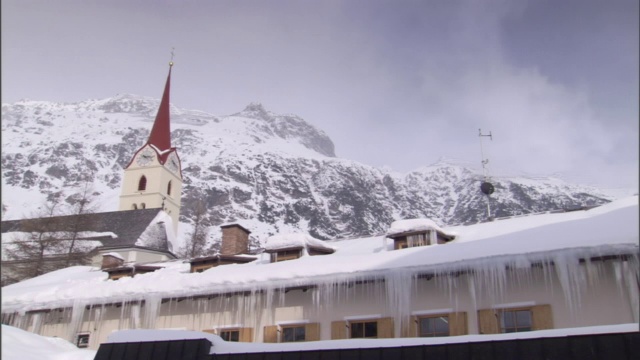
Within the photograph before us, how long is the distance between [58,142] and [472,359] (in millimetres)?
199168

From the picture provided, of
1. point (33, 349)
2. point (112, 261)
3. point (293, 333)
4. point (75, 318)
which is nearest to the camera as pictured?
point (33, 349)

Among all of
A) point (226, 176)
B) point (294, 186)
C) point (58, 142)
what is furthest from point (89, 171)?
point (294, 186)

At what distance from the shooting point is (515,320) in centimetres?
1195

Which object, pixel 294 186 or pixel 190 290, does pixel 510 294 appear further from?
pixel 294 186

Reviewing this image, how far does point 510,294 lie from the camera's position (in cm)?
1210

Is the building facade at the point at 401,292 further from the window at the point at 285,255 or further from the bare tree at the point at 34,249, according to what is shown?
the bare tree at the point at 34,249

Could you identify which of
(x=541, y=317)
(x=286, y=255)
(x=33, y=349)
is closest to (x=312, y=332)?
(x=286, y=255)

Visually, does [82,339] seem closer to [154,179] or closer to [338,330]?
[338,330]

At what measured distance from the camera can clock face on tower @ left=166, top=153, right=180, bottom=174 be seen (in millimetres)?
69975

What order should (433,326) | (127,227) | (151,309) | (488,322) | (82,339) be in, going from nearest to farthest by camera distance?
1. (488,322)
2. (433,326)
3. (151,309)
4. (82,339)
5. (127,227)

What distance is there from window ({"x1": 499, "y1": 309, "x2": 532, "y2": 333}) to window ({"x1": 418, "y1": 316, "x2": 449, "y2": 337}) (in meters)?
1.20

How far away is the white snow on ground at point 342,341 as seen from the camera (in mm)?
7848

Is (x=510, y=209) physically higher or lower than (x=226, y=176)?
lower

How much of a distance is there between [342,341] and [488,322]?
15.4 ft
